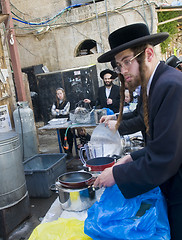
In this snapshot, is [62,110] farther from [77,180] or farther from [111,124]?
[77,180]

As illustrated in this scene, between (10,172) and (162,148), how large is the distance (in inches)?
109

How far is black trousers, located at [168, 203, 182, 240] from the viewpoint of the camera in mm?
1374

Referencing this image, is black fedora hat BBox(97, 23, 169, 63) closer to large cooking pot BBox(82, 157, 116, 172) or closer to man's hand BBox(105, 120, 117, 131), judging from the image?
large cooking pot BBox(82, 157, 116, 172)

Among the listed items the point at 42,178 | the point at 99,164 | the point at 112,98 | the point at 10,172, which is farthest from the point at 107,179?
the point at 112,98

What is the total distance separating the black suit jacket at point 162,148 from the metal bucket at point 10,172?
7.88 feet

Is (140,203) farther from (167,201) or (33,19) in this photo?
(33,19)

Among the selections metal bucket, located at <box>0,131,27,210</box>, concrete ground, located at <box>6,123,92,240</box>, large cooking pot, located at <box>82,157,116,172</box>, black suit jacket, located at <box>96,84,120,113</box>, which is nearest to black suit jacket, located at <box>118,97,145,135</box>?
large cooking pot, located at <box>82,157,116,172</box>

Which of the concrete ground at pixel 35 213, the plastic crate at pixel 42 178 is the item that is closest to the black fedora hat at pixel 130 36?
the concrete ground at pixel 35 213

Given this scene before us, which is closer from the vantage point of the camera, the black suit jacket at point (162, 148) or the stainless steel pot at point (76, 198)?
the black suit jacket at point (162, 148)

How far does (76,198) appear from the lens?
1.88m

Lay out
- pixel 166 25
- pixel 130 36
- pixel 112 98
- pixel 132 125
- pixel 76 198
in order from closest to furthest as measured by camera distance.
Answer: pixel 130 36
pixel 76 198
pixel 132 125
pixel 112 98
pixel 166 25

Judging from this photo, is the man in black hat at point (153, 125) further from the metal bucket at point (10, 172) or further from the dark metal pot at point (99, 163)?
the metal bucket at point (10, 172)

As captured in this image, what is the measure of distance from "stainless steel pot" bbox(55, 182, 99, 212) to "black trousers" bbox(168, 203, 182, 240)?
68 centimetres

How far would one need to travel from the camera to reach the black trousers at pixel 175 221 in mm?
1374
